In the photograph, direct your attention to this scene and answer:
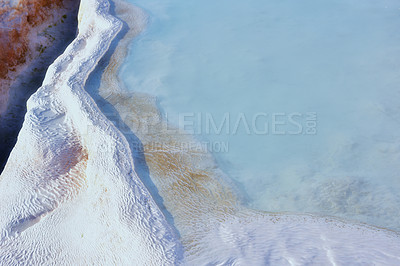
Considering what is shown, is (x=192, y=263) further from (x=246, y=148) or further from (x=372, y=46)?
(x=372, y=46)

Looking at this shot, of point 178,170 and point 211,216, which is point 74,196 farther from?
point 211,216

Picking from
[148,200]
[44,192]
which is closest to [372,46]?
[148,200]

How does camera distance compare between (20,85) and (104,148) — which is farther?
(20,85)

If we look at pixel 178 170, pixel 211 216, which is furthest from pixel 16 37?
pixel 211 216

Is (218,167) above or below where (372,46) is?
below
